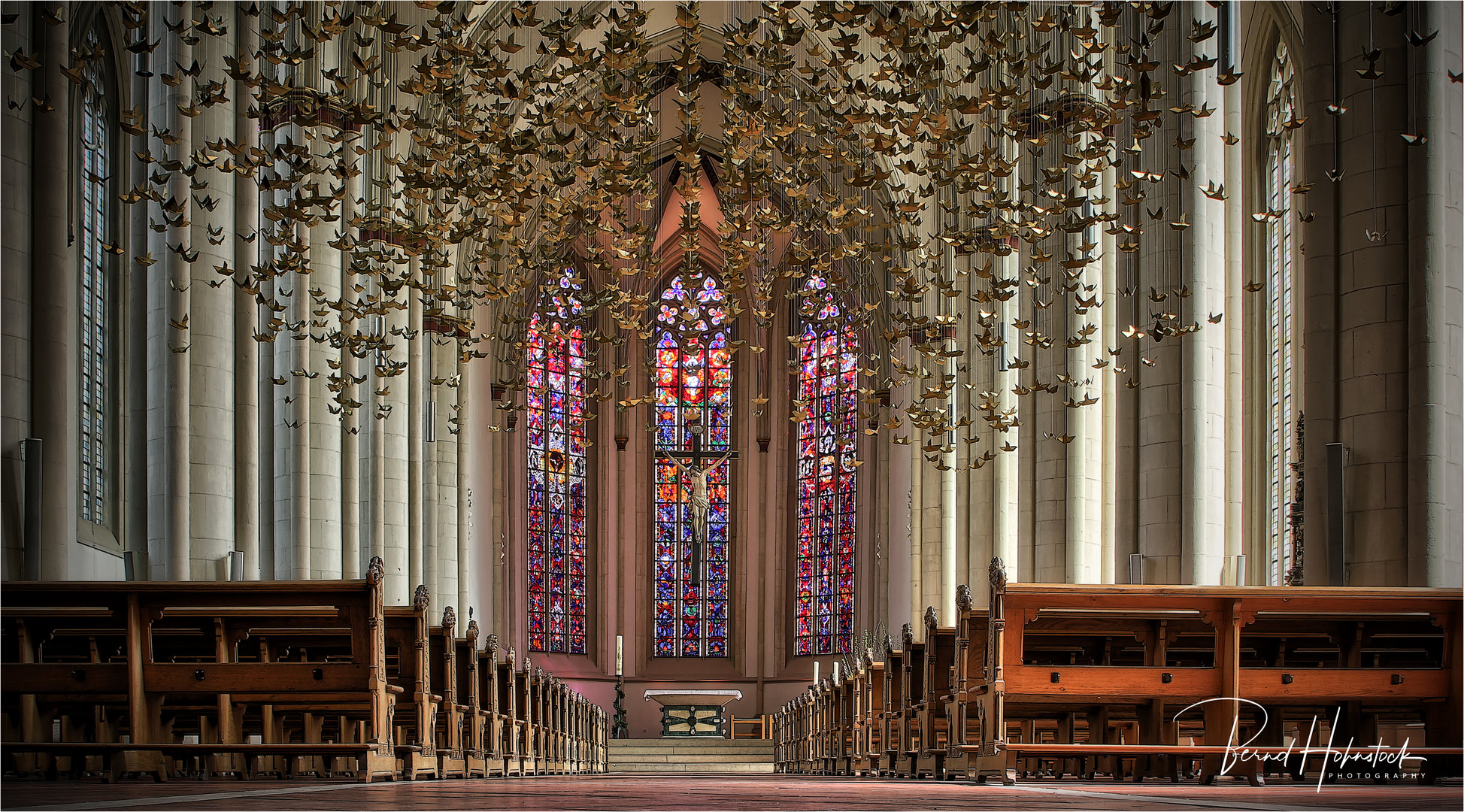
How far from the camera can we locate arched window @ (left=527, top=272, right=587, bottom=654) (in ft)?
89.6

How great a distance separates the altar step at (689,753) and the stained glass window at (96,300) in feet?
36.4

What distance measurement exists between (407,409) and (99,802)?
1582cm

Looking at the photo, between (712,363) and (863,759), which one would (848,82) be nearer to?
(863,759)

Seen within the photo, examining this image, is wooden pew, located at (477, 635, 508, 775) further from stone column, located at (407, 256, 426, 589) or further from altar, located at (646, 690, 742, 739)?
altar, located at (646, 690, 742, 739)

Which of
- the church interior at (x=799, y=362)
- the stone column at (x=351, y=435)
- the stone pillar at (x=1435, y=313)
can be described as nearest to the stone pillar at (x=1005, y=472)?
the church interior at (x=799, y=362)

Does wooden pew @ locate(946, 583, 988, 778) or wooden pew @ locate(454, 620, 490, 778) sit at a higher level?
wooden pew @ locate(946, 583, 988, 778)

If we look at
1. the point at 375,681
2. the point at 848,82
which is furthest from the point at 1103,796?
the point at 848,82

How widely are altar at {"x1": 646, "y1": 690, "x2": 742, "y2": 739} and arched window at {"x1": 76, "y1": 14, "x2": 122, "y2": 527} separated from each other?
11.9m

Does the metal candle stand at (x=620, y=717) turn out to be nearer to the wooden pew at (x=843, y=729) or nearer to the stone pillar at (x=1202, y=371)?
the wooden pew at (x=843, y=729)

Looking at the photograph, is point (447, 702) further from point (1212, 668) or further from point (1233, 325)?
point (1233, 325)

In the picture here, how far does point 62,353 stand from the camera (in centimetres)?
994

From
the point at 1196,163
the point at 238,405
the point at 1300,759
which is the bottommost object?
the point at 1300,759

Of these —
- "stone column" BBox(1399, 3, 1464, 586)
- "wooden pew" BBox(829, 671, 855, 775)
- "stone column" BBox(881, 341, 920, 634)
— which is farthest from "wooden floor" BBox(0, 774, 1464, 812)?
"stone column" BBox(881, 341, 920, 634)

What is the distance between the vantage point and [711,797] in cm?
495
